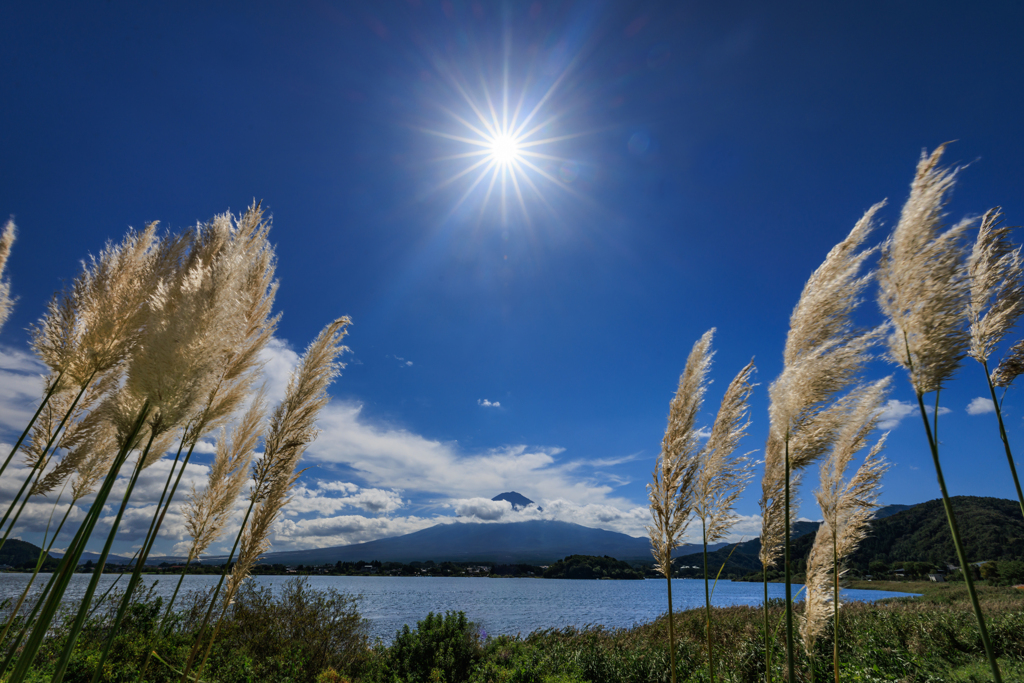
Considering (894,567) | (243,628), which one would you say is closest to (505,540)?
(894,567)

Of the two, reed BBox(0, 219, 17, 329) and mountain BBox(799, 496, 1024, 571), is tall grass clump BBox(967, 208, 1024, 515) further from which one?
mountain BBox(799, 496, 1024, 571)

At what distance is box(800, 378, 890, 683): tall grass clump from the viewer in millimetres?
3090

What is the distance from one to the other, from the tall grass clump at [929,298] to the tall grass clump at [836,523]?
1387 mm

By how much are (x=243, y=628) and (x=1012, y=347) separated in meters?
11.9

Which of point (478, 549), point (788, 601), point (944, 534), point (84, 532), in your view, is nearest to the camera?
point (788, 601)

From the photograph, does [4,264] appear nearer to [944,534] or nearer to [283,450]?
[283,450]

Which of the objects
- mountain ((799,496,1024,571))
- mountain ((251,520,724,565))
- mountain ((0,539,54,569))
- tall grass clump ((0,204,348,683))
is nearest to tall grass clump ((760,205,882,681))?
tall grass clump ((0,204,348,683))

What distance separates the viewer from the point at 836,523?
11.3 ft

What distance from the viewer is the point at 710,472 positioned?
328cm

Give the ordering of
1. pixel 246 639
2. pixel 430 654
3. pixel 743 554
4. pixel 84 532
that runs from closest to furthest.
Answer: pixel 84 532
pixel 430 654
pixel 246 639
pixel 743 554

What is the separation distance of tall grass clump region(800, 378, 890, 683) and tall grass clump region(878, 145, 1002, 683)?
4.55 ft

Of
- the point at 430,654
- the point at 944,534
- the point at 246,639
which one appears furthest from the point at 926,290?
the point at 944,534

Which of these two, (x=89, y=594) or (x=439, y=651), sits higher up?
(x=89, y=594)

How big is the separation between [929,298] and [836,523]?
258 centimetres
